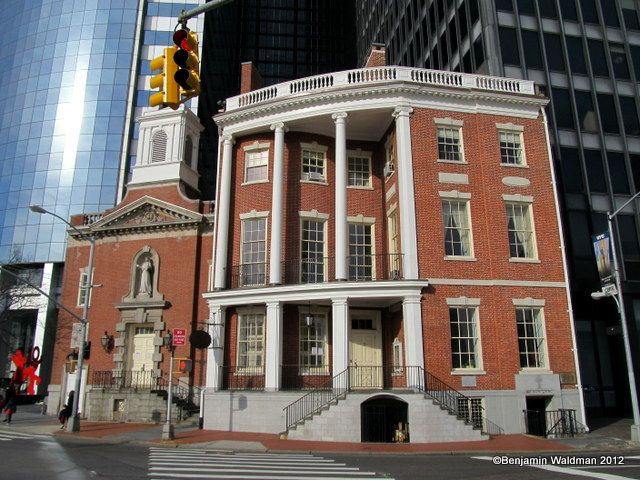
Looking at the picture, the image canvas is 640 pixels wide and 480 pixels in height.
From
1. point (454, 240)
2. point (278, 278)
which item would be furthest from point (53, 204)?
point (454, 240)

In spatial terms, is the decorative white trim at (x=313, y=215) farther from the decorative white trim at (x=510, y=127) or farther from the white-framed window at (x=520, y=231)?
the decorative white trim at (x=510, y=127)

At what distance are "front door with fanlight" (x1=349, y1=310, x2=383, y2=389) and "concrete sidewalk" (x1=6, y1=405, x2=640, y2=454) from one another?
4557mm

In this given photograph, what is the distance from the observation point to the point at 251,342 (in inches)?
929

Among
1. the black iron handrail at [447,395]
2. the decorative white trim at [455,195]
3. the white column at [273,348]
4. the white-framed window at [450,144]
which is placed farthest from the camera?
the white-framed window at [450,144]

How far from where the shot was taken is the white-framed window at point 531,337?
72.0ft

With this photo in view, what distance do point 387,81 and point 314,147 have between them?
4.71 metres

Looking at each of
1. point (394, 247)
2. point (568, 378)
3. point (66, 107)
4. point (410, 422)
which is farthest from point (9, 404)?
point (66, 107)

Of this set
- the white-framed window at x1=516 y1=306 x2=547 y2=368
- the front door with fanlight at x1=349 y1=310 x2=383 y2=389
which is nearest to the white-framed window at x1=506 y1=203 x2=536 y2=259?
the white-framed window at x1=516 y1=306 x2=547 y2=368

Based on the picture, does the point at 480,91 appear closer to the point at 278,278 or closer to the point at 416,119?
the point at 416,119

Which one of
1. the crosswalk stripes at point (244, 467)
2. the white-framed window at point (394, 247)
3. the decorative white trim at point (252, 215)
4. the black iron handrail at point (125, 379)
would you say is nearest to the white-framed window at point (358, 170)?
the white-framed window at point (394, 247)

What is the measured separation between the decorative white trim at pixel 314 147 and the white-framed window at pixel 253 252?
408 cm

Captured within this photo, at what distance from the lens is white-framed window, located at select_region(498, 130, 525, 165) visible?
80.2 feet

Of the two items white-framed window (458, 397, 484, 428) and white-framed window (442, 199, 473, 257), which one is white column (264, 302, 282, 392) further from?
white-framed window (442, 199, 473, 257)

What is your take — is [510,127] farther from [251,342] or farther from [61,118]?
[61,118]
